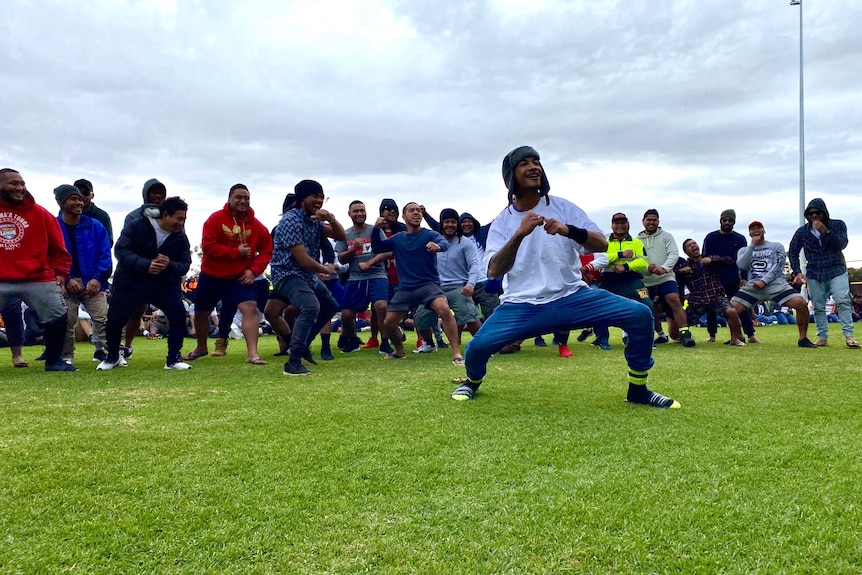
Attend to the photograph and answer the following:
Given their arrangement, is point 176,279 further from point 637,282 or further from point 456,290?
point 637,282

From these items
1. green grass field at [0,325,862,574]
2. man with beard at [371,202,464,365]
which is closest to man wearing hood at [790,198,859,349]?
green grass field at [0,325,862,574]

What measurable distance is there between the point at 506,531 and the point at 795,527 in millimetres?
1011

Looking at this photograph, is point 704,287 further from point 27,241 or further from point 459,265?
point 27,241

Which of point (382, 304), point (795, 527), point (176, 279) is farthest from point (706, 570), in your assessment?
point (382, 304)

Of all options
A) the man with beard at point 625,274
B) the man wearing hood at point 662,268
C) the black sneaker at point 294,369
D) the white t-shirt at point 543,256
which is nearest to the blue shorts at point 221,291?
the black sneaker at point 294,369

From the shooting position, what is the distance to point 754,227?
10.3 m

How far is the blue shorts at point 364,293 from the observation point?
867 centimetres

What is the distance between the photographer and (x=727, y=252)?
10617mm

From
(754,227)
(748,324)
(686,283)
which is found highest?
(754,227)

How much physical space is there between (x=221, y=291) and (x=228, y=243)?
60 cm

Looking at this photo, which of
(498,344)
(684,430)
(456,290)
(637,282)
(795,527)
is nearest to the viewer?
(795,527)

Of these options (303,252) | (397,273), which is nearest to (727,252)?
(397,273)

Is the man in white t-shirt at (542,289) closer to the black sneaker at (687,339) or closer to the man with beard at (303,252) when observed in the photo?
the man with beard at (303,252)

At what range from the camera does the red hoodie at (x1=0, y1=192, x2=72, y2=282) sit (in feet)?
20.9
